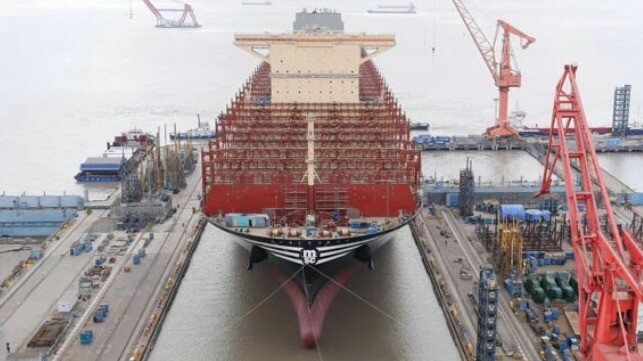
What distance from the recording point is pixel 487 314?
15.1m

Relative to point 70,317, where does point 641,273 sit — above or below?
above

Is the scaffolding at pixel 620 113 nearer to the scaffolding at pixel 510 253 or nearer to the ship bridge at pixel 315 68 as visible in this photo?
the ship bridge at pixel 315 68

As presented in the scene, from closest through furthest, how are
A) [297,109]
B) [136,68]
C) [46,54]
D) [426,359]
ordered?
[426,359], [297,109], [136,68], [46,54]

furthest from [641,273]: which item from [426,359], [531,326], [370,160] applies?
[370,160]

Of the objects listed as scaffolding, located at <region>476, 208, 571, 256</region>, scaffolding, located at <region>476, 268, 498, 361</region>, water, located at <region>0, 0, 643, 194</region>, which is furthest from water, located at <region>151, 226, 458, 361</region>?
water, located at <region>0, 0, 643, 194</region>

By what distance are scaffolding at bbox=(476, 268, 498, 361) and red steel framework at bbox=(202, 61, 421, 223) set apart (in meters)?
4.59

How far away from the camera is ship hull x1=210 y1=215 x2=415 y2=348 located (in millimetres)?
17906

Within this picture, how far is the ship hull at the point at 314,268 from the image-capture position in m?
17.9

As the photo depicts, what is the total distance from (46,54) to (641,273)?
93337 millimetres

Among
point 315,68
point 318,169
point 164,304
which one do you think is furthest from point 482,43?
point 164,304

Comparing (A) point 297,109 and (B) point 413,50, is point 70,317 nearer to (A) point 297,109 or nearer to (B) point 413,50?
(A) point 297,109

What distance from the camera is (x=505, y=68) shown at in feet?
142

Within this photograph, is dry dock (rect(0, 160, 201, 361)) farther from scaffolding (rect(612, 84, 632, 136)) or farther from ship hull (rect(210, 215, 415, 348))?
scaffolding (rect(612, 84, 632, 136))

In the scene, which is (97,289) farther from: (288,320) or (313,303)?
(313,303)
